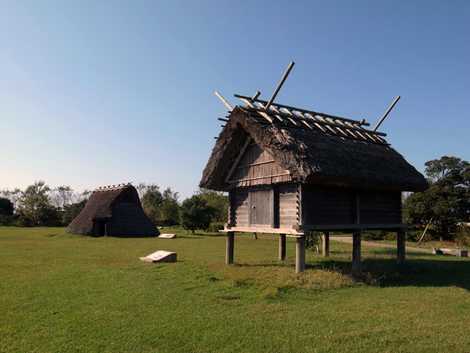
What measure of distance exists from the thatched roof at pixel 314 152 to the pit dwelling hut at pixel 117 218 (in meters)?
22.0

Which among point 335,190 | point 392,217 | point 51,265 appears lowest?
point 51,265

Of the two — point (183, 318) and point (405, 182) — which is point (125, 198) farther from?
point (183, 318)

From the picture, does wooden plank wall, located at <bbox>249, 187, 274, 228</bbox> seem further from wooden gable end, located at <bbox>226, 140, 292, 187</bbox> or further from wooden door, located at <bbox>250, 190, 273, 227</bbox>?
wooden gable end, located at <bbox>226, 140, 292, 187</bbox>

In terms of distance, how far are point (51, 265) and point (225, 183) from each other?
7.36 m

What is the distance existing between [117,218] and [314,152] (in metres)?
27.5

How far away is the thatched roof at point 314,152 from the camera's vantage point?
481 inches

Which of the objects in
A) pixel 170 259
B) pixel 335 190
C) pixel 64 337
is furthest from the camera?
pixel 170 259

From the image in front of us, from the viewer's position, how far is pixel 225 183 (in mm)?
16281

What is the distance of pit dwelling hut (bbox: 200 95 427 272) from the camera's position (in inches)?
493

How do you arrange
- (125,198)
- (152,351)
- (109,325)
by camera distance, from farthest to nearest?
(125,198) < (109,325) < (152,351)

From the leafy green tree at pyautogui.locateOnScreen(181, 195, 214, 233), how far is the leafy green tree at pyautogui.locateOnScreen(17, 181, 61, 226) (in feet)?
102

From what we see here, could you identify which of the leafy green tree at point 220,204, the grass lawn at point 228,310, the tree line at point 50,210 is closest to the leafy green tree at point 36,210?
the tree line at point 50,210

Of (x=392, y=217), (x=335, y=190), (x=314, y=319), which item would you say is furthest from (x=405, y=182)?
(x=314, y=319)

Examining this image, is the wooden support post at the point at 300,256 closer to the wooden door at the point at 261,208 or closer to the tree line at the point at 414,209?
the wooden door at the point at 261,208
